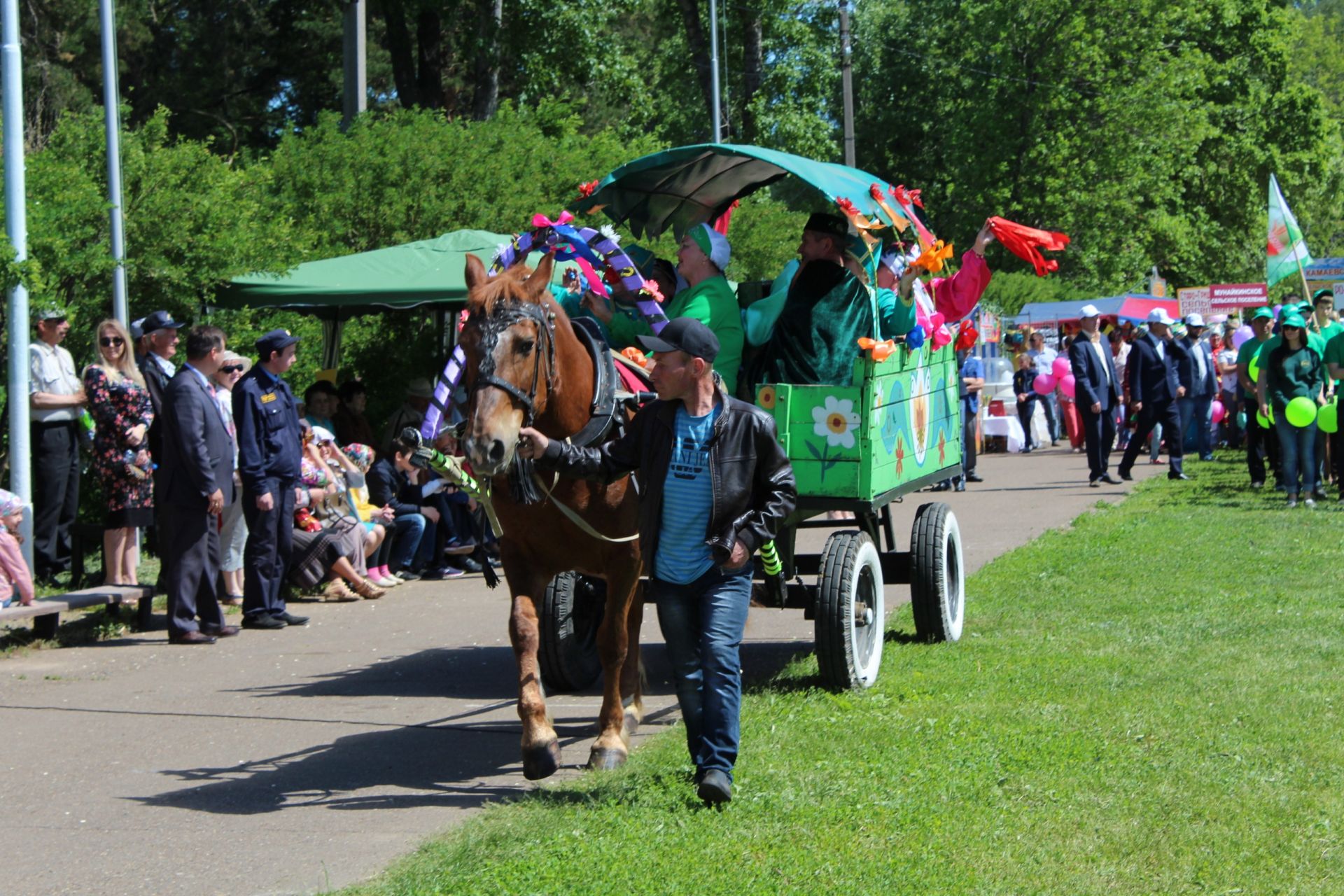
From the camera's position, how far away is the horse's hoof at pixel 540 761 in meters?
6.34

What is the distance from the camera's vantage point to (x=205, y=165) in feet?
46.5

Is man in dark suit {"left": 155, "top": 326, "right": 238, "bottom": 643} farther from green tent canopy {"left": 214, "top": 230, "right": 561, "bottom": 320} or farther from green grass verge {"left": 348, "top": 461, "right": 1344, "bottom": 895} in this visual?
green grass verge {"left": 348, "top": 461, "right": 1344, "bottom": 895}

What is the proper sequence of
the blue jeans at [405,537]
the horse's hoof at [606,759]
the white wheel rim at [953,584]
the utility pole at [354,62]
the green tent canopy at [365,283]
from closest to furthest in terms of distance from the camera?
the horse's hoof at [606,759], the white wheel rim at [953,584], the blue jeans at [405,537], the green tent canopy at [365,283], the utility pole at [354,62]

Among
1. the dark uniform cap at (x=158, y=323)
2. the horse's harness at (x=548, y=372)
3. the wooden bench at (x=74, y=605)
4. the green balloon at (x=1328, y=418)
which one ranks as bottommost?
the wooden bench at (x=74, y=605)

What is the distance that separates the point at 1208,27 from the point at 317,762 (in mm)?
48034

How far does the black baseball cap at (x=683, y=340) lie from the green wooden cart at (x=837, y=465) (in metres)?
2.06

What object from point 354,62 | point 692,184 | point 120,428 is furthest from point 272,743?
point 354,62

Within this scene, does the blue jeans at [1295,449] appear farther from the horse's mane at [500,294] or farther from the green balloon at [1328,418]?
the horse's mane at [500,294]

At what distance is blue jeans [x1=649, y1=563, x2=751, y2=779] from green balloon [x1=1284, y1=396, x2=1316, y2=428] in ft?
37.6

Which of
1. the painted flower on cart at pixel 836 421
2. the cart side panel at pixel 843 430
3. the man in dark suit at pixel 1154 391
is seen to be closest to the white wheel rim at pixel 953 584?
the cart side panel at pixel 843 430

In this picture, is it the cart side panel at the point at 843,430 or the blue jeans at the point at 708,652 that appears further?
the cart side panel at the point at 843,430

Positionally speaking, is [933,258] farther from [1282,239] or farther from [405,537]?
[1282,239]

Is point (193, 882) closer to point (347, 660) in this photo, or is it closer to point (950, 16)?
point (347, 660)

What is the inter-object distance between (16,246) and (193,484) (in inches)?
89.4
